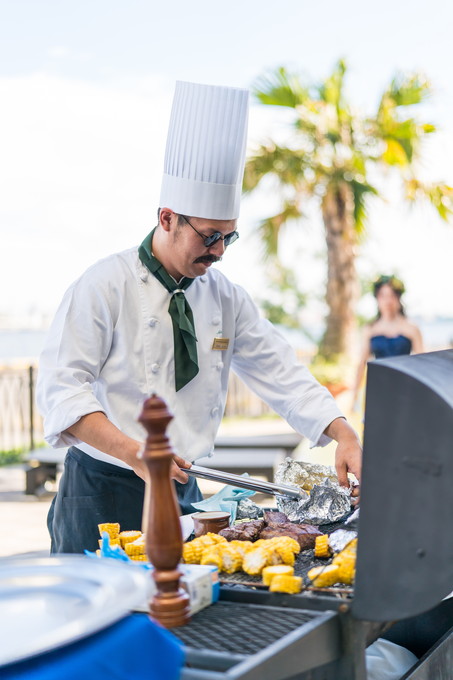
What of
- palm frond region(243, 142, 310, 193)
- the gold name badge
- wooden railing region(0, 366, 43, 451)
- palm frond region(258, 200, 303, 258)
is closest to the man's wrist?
the gold name badge

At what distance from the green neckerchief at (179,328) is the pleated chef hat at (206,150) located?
176mm

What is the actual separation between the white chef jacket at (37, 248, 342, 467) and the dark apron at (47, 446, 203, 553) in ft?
0.22

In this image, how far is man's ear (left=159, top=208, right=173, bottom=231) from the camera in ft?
8.38

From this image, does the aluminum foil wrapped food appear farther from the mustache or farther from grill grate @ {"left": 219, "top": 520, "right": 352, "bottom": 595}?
the mustache

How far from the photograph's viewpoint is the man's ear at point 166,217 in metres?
2.55

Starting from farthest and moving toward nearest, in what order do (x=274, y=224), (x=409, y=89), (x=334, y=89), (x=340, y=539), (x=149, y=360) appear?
(x=274, y=224) < (x=334, y=89) < (x=409, y=89) < (x=149, y=360) < (x=340, y=539)

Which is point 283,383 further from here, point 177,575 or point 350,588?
point 177,575

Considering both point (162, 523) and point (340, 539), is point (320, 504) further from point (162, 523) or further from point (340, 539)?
point (162, 523)

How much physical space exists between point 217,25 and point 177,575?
125 ft

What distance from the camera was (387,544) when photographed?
160 cm

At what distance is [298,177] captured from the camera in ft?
39.6

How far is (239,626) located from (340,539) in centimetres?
49

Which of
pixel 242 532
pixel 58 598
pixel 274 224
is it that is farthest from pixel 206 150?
pixel 274 224

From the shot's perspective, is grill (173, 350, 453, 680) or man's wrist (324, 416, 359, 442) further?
man's wrist (324, 416, 359, 442)
